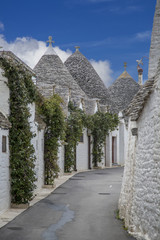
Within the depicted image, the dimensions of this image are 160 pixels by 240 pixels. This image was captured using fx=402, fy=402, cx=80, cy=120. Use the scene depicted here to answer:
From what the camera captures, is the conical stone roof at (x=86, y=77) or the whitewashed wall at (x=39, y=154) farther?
the conical stone roof at (x=86, y=77)

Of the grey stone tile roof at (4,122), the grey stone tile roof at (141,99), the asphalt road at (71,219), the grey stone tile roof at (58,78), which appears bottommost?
the asphalt road at (71,219)

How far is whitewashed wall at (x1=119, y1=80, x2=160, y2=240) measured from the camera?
27.6 feet

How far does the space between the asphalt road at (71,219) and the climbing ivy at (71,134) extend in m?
10.4

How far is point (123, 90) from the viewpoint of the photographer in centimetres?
4703

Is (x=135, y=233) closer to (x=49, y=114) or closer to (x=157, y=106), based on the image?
(x=157, y=106)

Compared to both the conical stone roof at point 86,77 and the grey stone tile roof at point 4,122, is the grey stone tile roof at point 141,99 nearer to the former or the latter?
the grey stone tile roof at point 4,122

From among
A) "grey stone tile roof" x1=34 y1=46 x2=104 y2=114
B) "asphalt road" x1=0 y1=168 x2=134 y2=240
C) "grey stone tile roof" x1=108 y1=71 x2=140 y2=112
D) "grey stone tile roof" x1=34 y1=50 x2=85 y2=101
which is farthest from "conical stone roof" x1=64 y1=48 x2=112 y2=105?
"asphalt road" x1=0 y1=168 x2=134 y2=240

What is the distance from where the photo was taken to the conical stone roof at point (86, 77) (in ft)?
133

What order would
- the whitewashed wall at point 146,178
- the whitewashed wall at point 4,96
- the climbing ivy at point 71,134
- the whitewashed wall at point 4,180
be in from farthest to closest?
the climbing ivy at point 71,134, the whitewashed wall at point 4,96, the whitewashed wall at point 4,180, the whitewashed wall at point 146,178

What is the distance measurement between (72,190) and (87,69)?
80.4ft

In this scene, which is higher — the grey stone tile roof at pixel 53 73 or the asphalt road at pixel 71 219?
the grey stone tile roof at pixel 53 73

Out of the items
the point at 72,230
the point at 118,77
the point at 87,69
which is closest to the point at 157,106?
the point at 72,230

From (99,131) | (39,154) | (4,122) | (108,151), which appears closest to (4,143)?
(4,122)

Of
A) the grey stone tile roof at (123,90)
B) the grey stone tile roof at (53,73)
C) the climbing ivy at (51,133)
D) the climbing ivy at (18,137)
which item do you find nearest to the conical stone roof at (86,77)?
the grey stone tile roof at (123,90)
